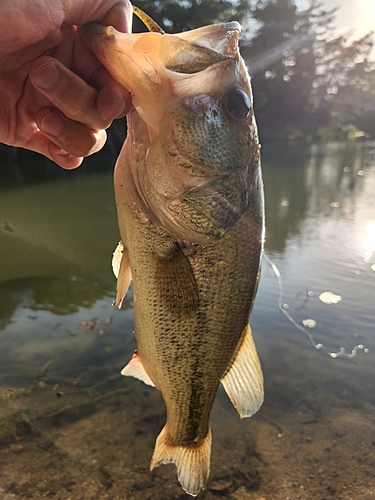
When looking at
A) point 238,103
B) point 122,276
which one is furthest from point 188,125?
Result: point 122,276

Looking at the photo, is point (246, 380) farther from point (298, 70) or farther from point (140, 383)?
point (298, 70)

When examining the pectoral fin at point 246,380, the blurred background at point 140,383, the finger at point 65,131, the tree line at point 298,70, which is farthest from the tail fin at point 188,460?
the tree line at point 298,70

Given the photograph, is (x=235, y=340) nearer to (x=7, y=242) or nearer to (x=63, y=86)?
(x=63, y=86)

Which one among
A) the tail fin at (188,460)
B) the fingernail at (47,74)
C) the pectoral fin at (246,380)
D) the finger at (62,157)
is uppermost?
the fingernail at (47,74)

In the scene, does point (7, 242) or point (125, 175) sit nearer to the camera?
point (125, 175)

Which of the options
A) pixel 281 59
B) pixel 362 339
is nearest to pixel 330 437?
pixel 362 339

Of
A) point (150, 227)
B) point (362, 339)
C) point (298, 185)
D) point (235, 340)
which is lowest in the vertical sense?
point (298, 185)

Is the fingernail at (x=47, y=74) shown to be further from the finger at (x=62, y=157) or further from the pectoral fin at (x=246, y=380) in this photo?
the pectoral fin at (x=246, y=380)
